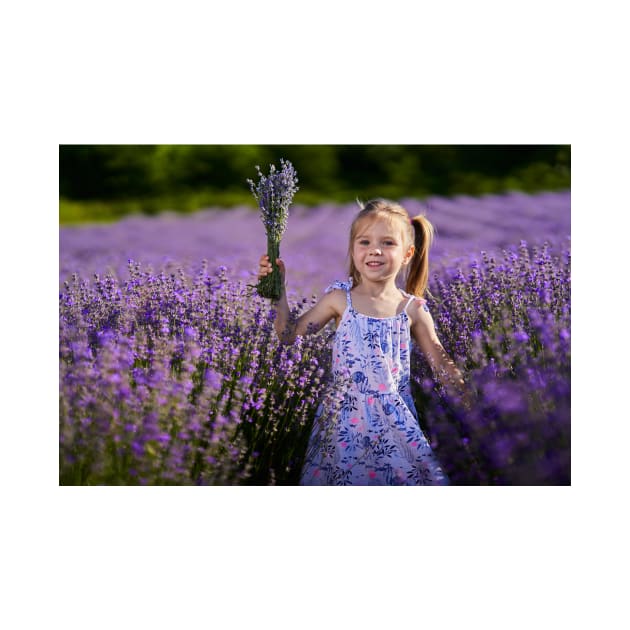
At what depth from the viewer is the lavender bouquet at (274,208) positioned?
297cm

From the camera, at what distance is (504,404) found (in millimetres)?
2781

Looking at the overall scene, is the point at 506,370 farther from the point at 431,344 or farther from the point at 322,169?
the point at 322,169

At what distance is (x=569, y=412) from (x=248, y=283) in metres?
1.37

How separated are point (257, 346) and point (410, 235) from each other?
76 centimetres

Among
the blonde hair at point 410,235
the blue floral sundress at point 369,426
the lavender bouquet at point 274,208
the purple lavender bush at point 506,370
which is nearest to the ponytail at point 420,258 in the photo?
the blonde hair at point 410,235

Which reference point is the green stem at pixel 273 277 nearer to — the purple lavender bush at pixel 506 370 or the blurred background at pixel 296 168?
the blurred background at pixel 296 168

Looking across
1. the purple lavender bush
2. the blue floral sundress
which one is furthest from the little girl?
the purple lavender bush

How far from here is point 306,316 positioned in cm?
309

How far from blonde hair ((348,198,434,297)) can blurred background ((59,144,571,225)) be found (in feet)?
0.81

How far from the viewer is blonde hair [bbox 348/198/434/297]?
3.03m

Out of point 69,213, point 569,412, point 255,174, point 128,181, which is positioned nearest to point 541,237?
point 569,412

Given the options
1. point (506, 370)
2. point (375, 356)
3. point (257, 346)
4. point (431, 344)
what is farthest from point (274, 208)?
point (506, 370)
